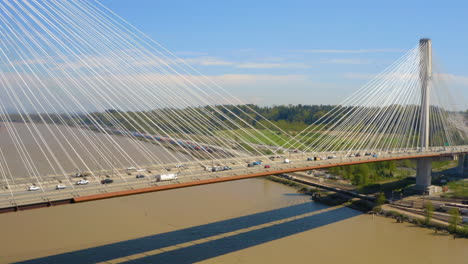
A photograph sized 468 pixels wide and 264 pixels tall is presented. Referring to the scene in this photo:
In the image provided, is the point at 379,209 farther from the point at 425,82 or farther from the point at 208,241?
the point at 208,241

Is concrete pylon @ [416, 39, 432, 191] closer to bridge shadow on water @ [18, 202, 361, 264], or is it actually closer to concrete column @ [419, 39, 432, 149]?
concrete column @ [419, 39, 432, 149]

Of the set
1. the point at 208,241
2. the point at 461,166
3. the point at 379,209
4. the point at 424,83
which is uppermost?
the point at 424,83

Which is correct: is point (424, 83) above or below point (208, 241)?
above

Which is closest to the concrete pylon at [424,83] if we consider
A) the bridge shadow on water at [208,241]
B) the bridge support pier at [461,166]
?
the bridge support pier at [461,166]

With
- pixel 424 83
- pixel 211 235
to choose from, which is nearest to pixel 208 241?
pixel 211 235

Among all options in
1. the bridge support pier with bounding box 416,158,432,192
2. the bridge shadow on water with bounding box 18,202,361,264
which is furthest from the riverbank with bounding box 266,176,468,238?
the bridge support pier with bounding box 416,158,432,192
